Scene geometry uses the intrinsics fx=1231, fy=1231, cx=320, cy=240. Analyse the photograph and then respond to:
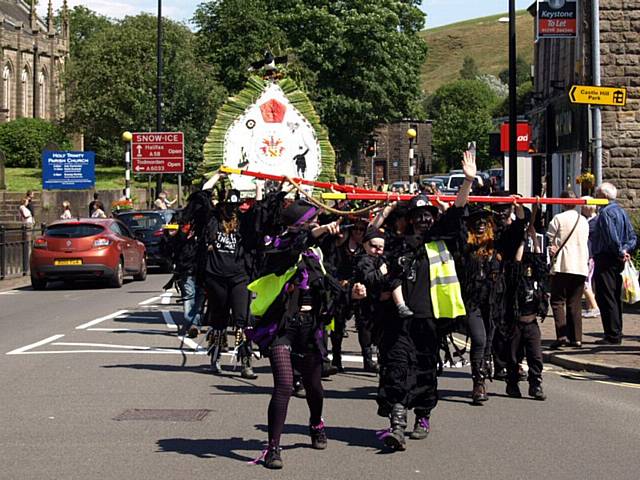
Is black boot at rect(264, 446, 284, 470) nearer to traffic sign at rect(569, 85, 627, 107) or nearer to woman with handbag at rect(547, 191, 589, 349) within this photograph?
woman with handbag at rect(547, 191, 589, 349)

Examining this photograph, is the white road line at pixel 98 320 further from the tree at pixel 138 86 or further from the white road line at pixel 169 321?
the tree at pixel 138 86

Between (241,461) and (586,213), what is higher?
(586,213)

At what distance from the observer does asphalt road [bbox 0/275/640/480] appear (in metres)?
7.96

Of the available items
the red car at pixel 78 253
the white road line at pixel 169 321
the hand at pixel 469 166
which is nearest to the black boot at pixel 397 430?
the hand at pixel 469 166

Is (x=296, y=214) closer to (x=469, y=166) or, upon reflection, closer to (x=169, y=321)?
(x=469, y=166)

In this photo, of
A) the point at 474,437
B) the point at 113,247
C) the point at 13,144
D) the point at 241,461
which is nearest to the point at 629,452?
the point at 474,437

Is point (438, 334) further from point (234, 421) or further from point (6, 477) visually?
point (6, 477)

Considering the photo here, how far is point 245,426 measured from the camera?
31.2ft

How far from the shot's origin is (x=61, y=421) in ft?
31.5

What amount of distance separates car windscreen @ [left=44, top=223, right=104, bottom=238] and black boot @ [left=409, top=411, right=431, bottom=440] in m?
17.3

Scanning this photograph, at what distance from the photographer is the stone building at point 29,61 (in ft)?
281

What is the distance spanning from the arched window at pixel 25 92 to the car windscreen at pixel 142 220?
58.8 meters

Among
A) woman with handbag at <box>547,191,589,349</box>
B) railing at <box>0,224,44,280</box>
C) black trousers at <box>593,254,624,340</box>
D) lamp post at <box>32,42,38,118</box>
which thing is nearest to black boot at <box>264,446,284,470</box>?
woman with handbag at <box>547,191,589,349</box>

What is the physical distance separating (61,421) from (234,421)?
1.35 meters
